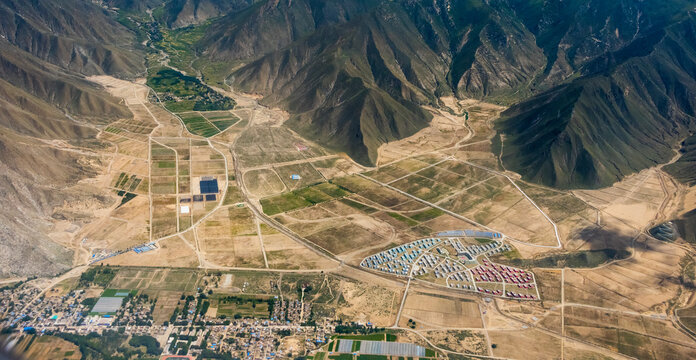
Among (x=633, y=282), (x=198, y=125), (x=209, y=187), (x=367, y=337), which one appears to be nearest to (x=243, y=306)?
(x=367, y=337)

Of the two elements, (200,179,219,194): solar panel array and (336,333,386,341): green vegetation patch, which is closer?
(336,333,386,341): green vegetation patch

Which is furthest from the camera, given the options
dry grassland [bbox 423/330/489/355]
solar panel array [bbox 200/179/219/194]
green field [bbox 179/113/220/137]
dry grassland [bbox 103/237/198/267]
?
green field [bbox 179/113/220/137]

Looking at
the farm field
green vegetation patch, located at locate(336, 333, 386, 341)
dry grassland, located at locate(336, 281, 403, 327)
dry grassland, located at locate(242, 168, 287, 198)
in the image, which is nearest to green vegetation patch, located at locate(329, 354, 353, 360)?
green vegetation patch, located at locate(336, 333, 386, 341)

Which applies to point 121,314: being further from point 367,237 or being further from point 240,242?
point 367,237

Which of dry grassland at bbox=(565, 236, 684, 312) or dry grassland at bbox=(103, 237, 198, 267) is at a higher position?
dry grassland at bbox=(103, 237, 198, 267)

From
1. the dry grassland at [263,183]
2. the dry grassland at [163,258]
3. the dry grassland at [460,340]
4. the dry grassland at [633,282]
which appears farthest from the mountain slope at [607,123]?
the dry grassland at [163,258]

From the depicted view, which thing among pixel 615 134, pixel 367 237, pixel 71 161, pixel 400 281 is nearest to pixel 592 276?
pixel 400 281

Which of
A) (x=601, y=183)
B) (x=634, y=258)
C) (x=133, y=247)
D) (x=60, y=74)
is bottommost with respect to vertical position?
(x=634, y=258)

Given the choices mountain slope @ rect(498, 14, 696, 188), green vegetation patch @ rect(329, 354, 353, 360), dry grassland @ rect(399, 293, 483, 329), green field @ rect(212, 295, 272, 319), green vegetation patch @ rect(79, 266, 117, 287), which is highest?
mountain slope @ rect(498, 14, 696, 188)

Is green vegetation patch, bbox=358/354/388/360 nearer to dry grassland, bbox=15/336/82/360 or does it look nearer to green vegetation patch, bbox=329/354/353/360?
green vegetation patch, bbox=329/354/353/360

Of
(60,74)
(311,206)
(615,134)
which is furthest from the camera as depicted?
(60,74)

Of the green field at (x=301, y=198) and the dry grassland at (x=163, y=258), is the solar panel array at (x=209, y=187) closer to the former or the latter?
the green field at (x=301, y=198)
